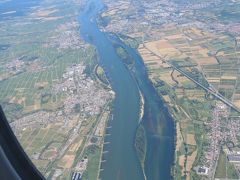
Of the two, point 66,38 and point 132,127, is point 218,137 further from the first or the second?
point 66,38

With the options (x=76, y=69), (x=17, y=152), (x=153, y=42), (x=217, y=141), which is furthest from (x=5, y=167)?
(x=153, y=42)

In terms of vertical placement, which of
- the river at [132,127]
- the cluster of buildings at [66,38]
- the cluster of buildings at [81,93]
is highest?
the river at [132,127]

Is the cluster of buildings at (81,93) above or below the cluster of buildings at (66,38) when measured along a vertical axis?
below

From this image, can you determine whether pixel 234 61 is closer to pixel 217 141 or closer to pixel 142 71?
pixel 142 71

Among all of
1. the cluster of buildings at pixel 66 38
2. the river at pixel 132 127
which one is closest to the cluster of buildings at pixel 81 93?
the river at pixel 132 127

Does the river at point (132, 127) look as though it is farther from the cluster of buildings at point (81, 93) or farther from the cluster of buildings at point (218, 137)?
the cluster of buildings at point (218, 137)

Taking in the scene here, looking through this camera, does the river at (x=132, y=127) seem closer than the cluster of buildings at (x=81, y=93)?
Yes

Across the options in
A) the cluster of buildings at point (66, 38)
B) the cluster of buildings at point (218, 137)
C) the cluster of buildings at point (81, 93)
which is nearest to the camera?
the cluster of buildings at point (218, 137)

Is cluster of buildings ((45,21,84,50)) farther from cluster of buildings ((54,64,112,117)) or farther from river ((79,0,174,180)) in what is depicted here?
cluster of buildings ((54,64,112,117))

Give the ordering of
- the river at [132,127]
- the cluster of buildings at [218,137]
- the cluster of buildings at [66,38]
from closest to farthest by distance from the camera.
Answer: the river at [132,127]
the cluster of buildings at [218,137]
the cluster of buildings at [66,38]
